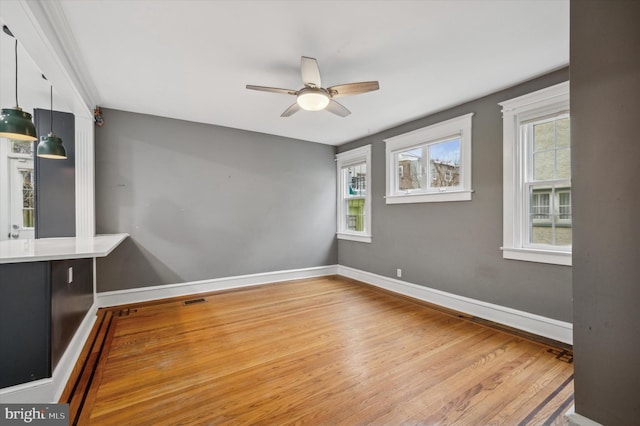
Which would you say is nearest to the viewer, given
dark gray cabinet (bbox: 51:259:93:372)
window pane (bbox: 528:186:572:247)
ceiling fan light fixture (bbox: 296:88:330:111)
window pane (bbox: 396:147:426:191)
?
dark gray cabinet (bbox: 51:259:93:372)

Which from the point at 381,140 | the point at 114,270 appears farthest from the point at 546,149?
the point at 114,270

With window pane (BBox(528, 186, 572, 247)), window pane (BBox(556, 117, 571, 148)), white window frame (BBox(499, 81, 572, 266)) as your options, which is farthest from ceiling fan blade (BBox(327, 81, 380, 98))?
window pane (BBox(528, 186, 572, 247))

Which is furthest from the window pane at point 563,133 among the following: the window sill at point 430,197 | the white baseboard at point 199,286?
the white baseboard at point 199,286

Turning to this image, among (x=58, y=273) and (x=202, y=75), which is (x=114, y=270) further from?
(x=202, y=75)

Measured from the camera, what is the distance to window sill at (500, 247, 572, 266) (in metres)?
2.68

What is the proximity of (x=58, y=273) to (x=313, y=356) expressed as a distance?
2.10 metres

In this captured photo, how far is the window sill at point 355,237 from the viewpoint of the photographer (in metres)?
5.06

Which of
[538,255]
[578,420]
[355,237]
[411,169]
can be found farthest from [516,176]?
[355,237]

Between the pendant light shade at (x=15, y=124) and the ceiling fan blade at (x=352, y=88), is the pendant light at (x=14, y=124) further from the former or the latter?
the ceiling fan blade at (x=352, y=88)

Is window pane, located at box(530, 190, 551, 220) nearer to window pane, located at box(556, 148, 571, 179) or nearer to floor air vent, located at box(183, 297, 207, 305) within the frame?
window pane, located at box(556, 148, 571, 179)

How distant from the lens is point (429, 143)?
4004 mm

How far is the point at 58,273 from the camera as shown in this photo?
6.75ft

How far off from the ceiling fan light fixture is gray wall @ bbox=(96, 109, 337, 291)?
237 centimetres

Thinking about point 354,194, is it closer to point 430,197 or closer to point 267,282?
point 430,197
